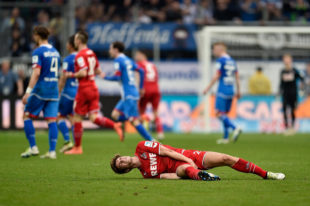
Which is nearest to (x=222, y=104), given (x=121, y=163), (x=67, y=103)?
(x=67, y=103)

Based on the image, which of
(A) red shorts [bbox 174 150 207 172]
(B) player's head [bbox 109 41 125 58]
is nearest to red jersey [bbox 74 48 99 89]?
(B) player's head [bbox 109 41 125 58]

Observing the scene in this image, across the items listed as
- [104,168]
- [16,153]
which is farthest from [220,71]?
[104,168]

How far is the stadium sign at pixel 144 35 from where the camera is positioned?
23.4m

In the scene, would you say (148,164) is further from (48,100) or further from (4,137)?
(4,137)

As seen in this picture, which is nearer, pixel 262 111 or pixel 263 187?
pixel 263 187

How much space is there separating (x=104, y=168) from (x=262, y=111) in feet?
43.4

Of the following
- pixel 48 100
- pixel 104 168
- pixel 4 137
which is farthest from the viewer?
pixel 4 137

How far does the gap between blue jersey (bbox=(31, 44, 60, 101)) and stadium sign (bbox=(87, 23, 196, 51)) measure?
1194 centimetres

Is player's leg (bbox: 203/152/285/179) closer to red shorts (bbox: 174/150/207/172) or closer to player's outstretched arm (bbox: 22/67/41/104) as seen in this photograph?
red shorts (bbox: 174/150/207/172)

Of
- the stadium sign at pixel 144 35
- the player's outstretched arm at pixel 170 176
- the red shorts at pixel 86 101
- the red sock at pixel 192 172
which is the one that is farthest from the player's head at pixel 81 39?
the stadium sign at pixel 144 35

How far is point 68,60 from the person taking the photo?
12891mm

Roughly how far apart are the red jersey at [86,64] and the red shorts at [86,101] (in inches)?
4.7

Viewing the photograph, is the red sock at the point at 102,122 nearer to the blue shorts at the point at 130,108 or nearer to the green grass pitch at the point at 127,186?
the blue shorts at the point at 130,108

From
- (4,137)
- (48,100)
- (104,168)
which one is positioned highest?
(48,100)
